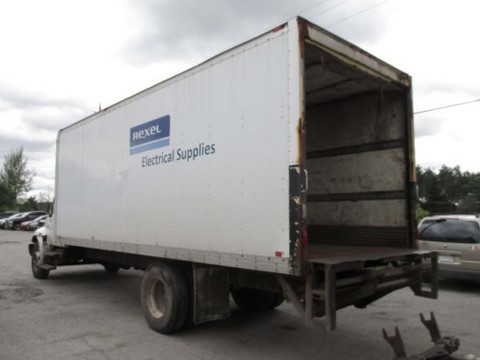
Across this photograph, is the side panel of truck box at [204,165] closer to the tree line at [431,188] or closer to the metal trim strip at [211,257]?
the metal trim strip at [211,257]

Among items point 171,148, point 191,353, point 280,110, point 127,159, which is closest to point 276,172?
point 280,110

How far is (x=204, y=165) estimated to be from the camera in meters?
5.48

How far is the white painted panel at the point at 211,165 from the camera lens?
14.9ft

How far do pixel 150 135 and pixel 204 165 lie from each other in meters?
1.51

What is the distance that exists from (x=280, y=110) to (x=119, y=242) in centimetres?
396

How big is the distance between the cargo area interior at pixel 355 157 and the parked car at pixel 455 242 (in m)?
3.05

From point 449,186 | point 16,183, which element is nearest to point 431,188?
point 449,186

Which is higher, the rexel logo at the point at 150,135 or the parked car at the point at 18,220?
the rexel logo at the point at 150,135

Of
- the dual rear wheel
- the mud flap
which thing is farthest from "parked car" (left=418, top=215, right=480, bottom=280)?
the mud flap

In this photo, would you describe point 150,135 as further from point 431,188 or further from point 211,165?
point 431,188

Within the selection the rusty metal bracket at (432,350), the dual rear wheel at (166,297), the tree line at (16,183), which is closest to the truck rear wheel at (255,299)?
the dual rear wheel at (166,297)

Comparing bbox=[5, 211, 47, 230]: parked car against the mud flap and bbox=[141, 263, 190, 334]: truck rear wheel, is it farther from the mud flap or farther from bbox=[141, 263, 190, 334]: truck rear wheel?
the mud flap

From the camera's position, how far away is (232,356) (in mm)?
5254

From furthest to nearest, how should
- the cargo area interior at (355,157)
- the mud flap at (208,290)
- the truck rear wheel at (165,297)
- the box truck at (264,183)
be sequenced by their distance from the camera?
the cargo area interior at (355,157), the truck rear wheel at (165,297), the mud flap at (208,290), the box truck at (264,183)
